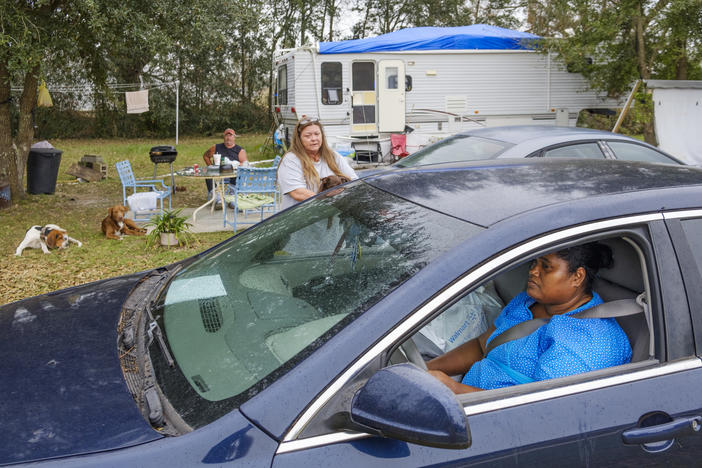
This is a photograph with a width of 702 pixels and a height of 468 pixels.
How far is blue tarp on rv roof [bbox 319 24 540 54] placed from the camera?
14.8m

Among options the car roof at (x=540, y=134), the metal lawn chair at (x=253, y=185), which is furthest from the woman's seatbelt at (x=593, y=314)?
the metal lawn chair at (x=253, y=185)

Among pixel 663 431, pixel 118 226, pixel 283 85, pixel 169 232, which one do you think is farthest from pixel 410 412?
pixel 283 85

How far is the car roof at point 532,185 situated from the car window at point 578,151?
3857 mm

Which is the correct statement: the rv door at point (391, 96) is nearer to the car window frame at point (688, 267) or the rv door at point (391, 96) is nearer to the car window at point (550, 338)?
the car window at point (550, 338)

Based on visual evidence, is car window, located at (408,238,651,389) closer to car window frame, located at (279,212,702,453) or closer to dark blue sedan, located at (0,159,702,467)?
dark blue sedan, located at (0,159,702,467)

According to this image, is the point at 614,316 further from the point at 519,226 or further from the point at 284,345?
the point at 284,345

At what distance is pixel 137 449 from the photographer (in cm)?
155

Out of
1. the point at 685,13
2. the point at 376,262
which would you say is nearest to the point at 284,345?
Answer: the point at 376,262

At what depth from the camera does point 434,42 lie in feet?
49.9

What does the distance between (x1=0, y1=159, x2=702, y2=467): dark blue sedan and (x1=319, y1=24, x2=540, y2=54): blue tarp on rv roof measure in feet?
42.6

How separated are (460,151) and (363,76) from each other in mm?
8333

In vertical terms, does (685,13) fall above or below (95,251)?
above

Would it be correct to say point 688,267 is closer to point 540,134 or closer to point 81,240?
point 540,134

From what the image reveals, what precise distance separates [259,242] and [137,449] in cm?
121
